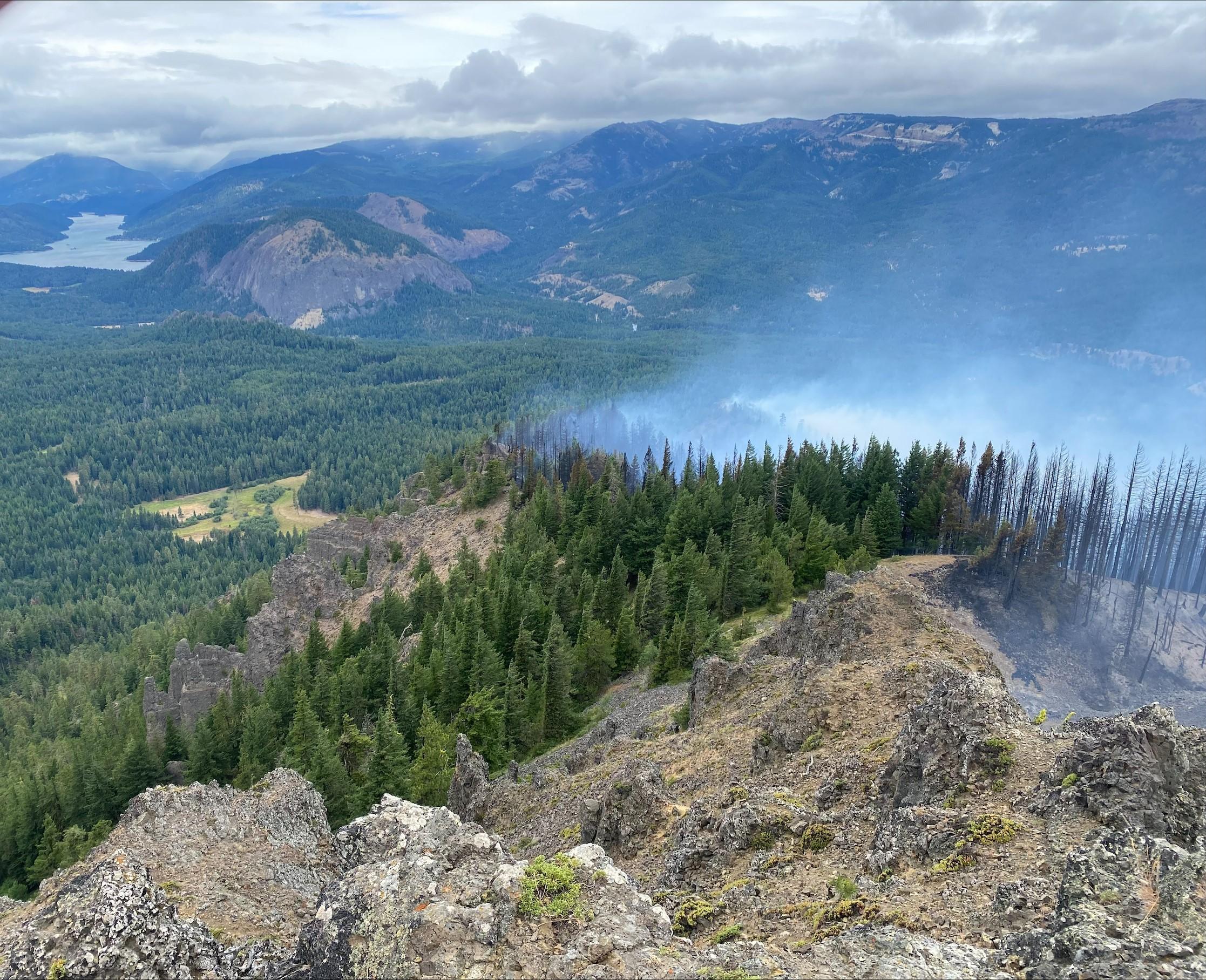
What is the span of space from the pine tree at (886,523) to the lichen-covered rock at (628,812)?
5930cm

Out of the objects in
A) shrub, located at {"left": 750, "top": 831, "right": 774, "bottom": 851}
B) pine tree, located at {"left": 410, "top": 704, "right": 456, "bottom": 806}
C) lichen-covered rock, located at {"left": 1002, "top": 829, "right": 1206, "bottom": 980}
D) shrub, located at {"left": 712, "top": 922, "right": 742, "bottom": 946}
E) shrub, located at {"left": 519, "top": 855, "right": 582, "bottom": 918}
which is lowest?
pine tree, located at {"left": 410, "top": 704, "right": 456, "bottom": 806}

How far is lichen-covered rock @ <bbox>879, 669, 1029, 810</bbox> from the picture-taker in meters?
21.5

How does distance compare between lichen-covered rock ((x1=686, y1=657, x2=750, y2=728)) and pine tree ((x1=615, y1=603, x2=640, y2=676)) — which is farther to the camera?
pine tree ((x1=615, y1=603, x2=640, y2=676))

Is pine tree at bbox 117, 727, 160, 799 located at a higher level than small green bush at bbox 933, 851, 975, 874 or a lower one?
lower

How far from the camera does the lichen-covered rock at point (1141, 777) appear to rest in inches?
656

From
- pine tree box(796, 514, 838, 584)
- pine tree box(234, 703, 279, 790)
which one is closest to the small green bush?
pine tree box(796, 514, 838, 584)

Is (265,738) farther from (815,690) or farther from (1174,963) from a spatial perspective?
(1174,963)

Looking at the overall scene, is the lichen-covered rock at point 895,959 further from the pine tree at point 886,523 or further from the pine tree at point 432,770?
the pine tree at point 886,523

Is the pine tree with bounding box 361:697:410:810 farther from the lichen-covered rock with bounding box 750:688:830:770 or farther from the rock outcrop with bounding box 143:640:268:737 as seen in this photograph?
the rock outcrop with bounding box 143:640:268:737

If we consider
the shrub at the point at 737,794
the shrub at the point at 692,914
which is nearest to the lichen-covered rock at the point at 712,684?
the shrub at the point at 737,794

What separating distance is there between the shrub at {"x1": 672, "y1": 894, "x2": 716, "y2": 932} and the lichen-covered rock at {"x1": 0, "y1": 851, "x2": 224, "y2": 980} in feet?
31.8

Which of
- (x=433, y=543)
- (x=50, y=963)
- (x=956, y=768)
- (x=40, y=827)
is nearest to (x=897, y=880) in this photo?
(x=956, y=768)

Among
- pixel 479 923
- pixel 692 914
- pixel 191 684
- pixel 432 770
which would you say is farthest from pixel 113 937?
pixel 191 684

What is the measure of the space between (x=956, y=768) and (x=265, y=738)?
201 ft
